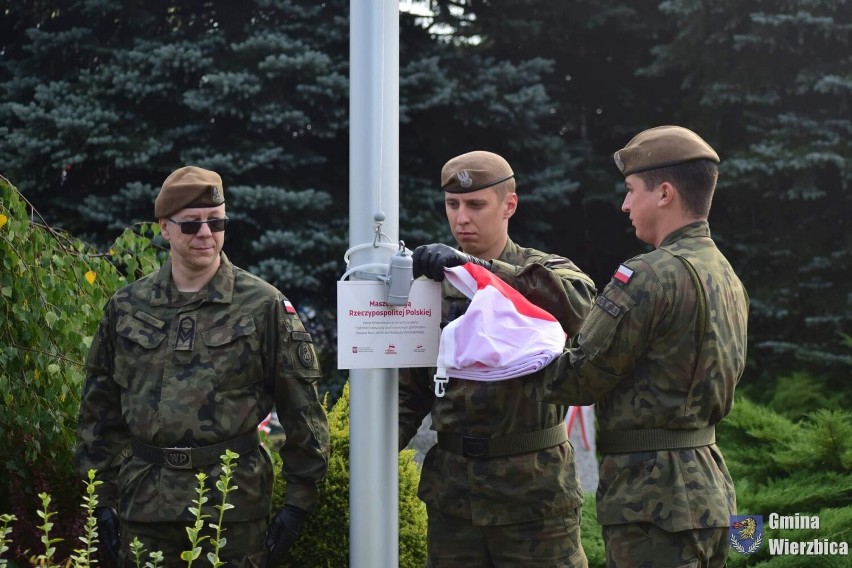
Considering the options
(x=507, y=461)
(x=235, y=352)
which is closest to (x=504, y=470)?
(x=507, y=461)

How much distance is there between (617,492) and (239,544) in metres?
1.28

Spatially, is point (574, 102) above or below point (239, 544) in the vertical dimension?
above

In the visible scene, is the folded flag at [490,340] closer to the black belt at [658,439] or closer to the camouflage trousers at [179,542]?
the black belt at [658,439]

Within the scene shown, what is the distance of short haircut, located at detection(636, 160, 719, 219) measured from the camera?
304 centimetres

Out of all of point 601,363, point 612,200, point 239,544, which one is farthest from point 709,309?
point 612,200

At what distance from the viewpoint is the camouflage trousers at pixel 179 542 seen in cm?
345

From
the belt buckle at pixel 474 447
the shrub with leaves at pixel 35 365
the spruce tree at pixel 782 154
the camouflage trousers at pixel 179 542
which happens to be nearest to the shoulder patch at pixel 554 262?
the belt buckle at pixel 474 447

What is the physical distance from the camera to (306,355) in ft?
11.6

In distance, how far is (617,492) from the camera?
119 inches

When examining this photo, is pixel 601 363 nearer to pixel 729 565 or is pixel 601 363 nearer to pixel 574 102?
pixel 729 565

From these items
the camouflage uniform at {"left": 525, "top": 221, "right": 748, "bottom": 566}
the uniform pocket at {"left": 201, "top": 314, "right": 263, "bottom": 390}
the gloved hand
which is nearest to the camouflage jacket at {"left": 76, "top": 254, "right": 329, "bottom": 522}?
the uniform pocket at {"left": 201, "top": 314, "right": 263, "bottom": 390}

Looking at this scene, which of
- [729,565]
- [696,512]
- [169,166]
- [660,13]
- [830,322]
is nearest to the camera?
[696,512]

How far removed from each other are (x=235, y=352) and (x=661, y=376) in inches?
56.6

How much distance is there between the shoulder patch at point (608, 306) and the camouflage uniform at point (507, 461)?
39 cm
